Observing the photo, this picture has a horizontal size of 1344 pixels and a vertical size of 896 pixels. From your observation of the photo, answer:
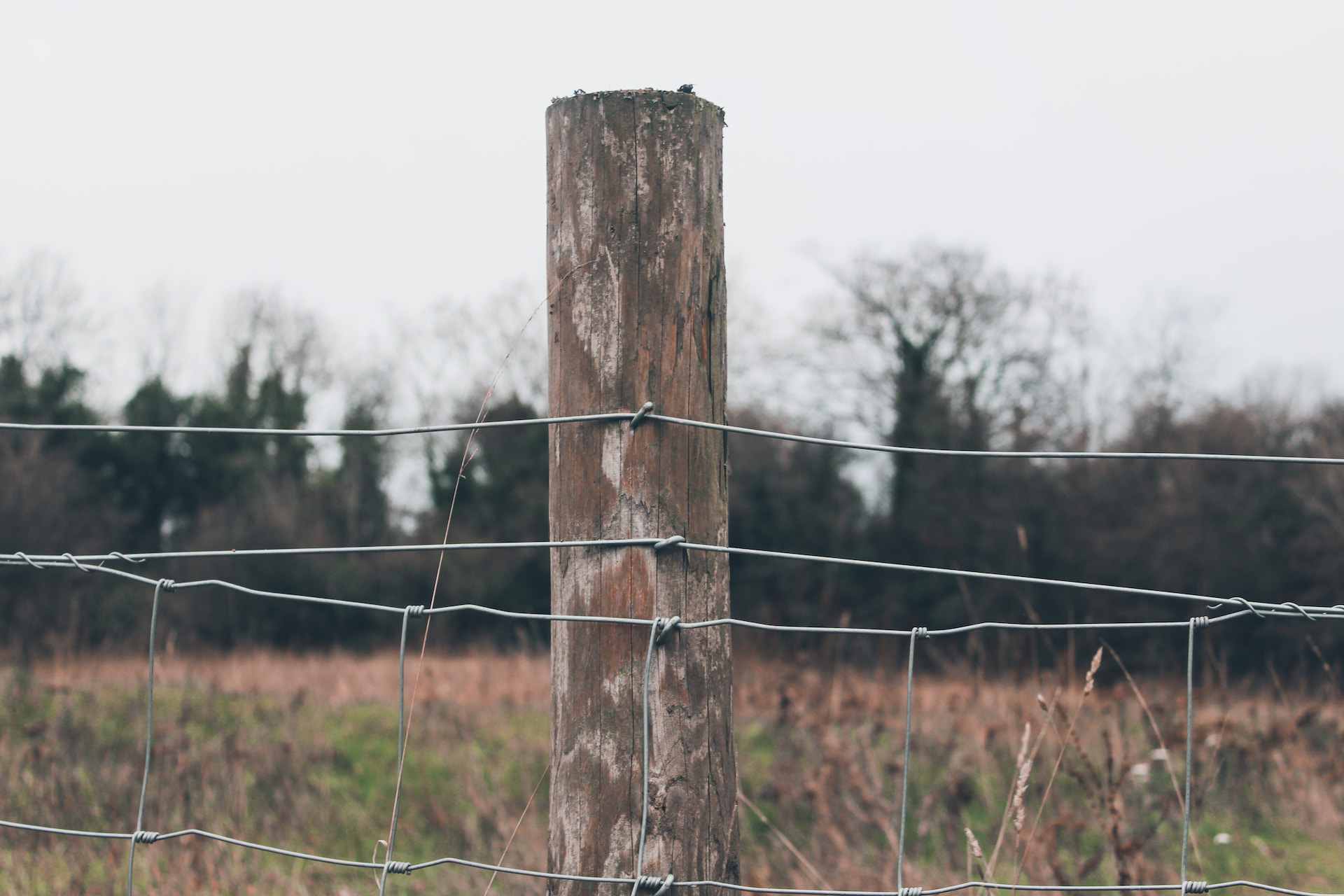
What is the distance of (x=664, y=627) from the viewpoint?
1.73m

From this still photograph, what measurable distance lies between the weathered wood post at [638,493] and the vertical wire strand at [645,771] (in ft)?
0.05

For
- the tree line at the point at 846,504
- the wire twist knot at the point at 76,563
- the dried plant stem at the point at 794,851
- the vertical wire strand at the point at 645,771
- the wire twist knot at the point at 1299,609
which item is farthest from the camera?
the tree line at the point at 846,504

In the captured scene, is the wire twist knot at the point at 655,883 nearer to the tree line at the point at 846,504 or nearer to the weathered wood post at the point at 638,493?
the weathered wood post at the point at 638,493

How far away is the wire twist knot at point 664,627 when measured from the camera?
1.72 meters

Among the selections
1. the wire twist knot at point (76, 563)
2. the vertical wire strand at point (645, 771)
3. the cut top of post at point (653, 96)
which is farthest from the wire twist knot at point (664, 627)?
the wire twist knot at point (76, 563)

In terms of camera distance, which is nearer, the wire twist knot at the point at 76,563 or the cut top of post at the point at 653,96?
the cut top of post at the point at 653,96

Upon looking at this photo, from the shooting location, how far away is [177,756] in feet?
19.9

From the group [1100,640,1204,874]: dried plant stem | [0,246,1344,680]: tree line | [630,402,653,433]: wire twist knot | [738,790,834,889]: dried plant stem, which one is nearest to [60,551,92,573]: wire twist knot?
[630,402,653,433]: wire twist knot

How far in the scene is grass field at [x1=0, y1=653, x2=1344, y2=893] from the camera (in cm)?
429

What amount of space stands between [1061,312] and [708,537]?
2418cm

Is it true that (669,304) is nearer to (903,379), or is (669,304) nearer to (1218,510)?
(1218,510)

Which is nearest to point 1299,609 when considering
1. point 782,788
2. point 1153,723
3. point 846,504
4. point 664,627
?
point 1153,723

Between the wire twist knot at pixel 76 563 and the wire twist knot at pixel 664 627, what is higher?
the wire twist knot at pixel 76 563

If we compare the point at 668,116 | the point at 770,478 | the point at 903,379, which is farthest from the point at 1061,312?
the point at 668,116
